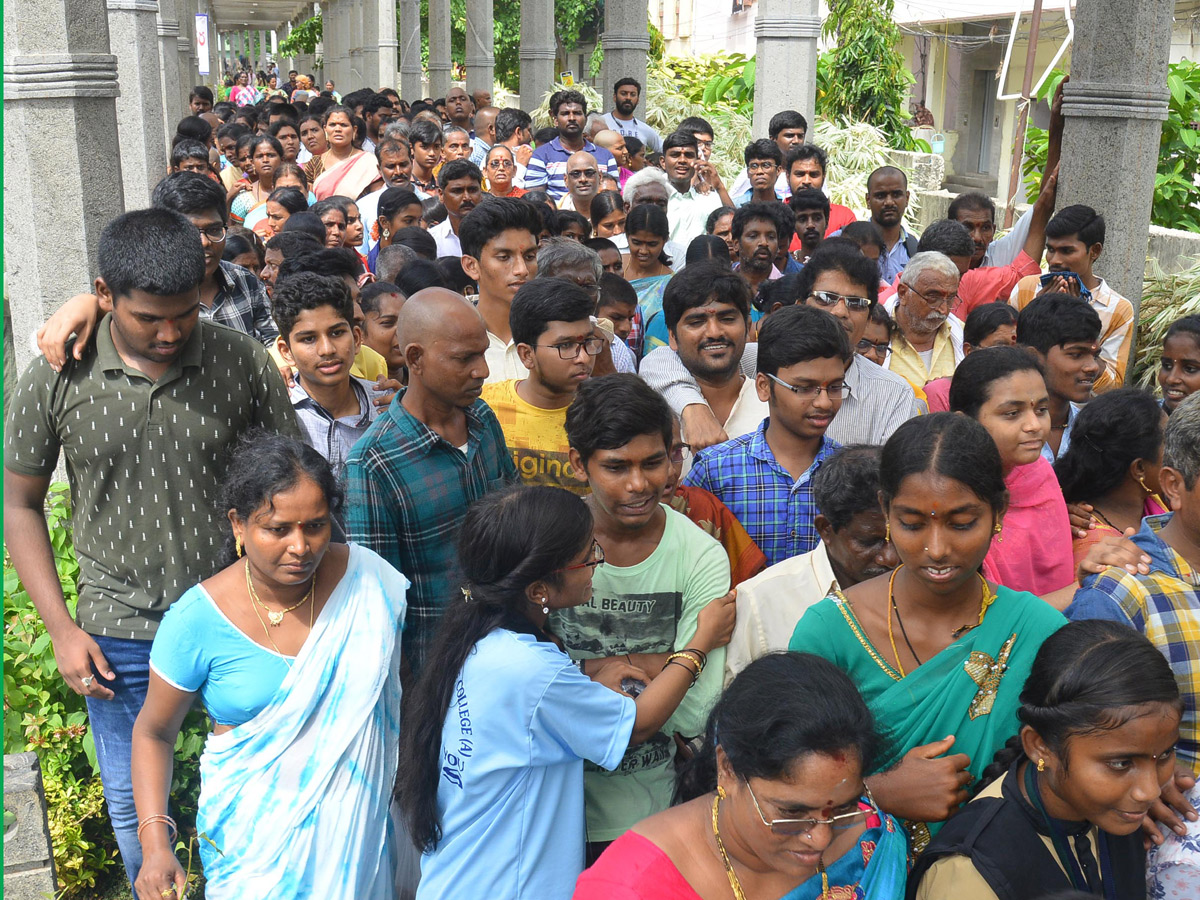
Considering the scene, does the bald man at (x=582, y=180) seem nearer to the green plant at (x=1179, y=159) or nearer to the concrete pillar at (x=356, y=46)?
the green plant at (x=1179, y=159)

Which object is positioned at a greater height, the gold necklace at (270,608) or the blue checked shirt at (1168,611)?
the blue checked shirt at (1168,611)

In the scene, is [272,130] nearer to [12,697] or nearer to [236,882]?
[12,697]

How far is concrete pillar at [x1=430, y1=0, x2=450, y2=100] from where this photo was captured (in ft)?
84.4

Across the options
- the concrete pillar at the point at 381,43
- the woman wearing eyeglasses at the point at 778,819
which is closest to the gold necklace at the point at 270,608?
the woman wearing eyeglasses at the point at 778,819

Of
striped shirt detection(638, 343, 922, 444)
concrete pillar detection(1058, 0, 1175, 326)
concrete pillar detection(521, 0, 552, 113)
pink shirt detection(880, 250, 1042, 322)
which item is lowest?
striped shirt detection(638, 343, 922, 444)

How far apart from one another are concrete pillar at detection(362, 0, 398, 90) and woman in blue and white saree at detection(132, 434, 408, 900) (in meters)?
25.7

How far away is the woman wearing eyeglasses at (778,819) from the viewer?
2.04 meters

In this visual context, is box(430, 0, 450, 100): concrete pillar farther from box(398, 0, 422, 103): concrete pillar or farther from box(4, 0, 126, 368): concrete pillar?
box(4, 0, 126, 368): concrete pillar

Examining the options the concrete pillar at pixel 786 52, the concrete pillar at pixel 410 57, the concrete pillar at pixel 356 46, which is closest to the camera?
the concrete pillar at pixel 786 52

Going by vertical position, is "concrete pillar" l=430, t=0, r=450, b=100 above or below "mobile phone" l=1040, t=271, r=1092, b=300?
above

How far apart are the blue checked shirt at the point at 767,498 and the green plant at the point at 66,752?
191cm

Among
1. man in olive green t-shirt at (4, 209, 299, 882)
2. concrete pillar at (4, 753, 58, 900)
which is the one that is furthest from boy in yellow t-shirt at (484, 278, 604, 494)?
concrete pillar at (4, 753, 58, 900)

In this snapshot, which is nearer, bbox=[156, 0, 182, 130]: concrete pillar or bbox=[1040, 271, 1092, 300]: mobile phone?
bbox=[1040, 271, 1092, 300]: mobile phone

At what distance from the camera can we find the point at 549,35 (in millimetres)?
19094
